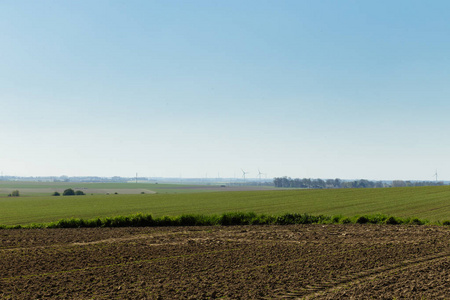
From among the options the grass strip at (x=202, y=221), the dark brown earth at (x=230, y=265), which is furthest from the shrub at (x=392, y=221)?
the dark brown earth at (x=230, y=265)

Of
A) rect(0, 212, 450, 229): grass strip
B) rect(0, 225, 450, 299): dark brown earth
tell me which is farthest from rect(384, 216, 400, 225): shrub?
rect(0, 225, 450, 299): dark brown earth

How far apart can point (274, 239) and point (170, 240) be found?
6.23 m

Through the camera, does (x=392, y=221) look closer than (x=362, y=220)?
Yes

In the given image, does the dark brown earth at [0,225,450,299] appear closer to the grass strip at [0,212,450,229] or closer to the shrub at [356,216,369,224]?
the shrub at [356,216,369,224]

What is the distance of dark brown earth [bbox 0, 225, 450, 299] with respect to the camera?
42.7ft

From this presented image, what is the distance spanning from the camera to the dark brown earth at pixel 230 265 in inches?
513

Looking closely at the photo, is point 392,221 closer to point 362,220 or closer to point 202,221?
point 362,220

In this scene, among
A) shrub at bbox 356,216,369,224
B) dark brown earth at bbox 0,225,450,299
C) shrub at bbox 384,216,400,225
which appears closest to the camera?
dark brown earth at bbox 0,225,450,299

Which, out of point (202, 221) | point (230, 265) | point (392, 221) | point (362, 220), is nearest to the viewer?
point (230, 265)

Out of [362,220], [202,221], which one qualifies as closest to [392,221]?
[362,220]

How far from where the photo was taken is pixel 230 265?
17.2 meters

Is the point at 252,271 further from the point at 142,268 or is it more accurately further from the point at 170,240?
the point at 170,240

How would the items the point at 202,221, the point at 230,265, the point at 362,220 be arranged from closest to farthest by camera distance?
the point at 230,265 → the point at 362,220 → the point at 202,221

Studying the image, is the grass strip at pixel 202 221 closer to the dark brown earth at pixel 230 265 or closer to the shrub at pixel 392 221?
the shrub at pixel 392 221
